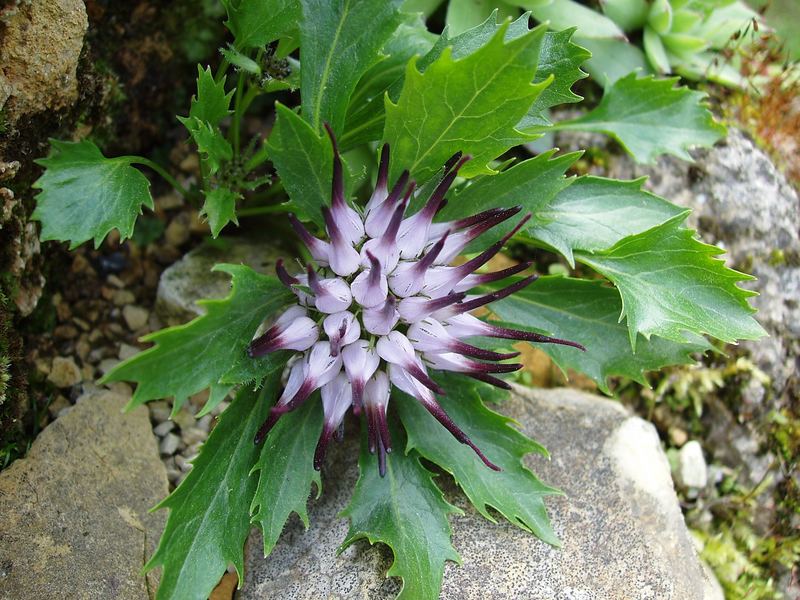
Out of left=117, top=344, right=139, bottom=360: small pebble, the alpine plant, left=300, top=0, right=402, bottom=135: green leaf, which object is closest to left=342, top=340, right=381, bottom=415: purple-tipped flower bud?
the alpine plant

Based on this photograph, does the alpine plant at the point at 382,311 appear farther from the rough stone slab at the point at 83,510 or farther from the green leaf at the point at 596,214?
the rough stone slab at the point at 83,510

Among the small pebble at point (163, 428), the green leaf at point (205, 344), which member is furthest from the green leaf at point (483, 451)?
the small pebble at point (163, 428)

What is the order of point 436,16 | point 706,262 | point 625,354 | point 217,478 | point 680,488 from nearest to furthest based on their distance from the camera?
point 217,478, point 706,262, point 625,354, point 680,488, point 436,16

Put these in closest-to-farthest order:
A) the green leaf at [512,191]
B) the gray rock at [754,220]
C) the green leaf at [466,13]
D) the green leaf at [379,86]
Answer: the green leaf at [512,191]
the green leaf at [379,86]
the green leaf at [466,13]
the gray rock at [754,220]

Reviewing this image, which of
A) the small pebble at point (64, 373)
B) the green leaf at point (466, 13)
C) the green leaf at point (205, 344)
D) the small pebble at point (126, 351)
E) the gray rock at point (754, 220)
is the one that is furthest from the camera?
the gray rock at point (754, 220)

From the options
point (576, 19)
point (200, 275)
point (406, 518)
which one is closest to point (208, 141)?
point (200, 275)

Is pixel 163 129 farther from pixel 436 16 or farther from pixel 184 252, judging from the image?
pixel 436 16

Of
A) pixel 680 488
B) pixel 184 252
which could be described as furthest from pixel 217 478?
pixel 680 488
